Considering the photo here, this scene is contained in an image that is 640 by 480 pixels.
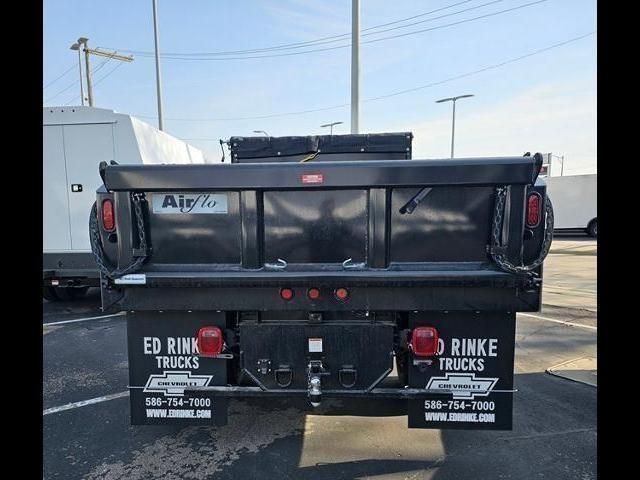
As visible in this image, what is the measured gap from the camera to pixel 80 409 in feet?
12.6

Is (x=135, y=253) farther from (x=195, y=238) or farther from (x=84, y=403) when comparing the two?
(x=84, y=403)

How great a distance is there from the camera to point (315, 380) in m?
2.48

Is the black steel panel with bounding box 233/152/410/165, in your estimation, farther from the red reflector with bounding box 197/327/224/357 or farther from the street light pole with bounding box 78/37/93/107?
the street light pole with bounding box 78/37/93/107

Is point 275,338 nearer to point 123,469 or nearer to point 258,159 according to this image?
point 123,469

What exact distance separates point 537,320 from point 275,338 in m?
5.81

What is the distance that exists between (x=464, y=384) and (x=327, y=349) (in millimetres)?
889

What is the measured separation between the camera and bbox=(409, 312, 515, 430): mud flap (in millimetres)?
2580

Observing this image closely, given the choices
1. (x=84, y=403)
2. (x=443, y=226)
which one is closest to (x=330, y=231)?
(x=443, y=226)

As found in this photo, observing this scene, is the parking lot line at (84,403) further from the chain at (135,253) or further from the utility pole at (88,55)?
the utility pole at (88,55)

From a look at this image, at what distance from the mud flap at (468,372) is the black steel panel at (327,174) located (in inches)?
33.3

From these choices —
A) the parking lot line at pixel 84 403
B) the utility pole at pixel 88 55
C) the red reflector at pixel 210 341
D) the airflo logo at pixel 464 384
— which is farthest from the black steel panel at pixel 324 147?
the utility pole at pixel 88 55

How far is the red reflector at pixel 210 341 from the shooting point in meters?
2.62

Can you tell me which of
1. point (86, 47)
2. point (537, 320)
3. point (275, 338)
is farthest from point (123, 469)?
point (86, 47)

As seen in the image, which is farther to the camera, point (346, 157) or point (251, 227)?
point (346, 157)
